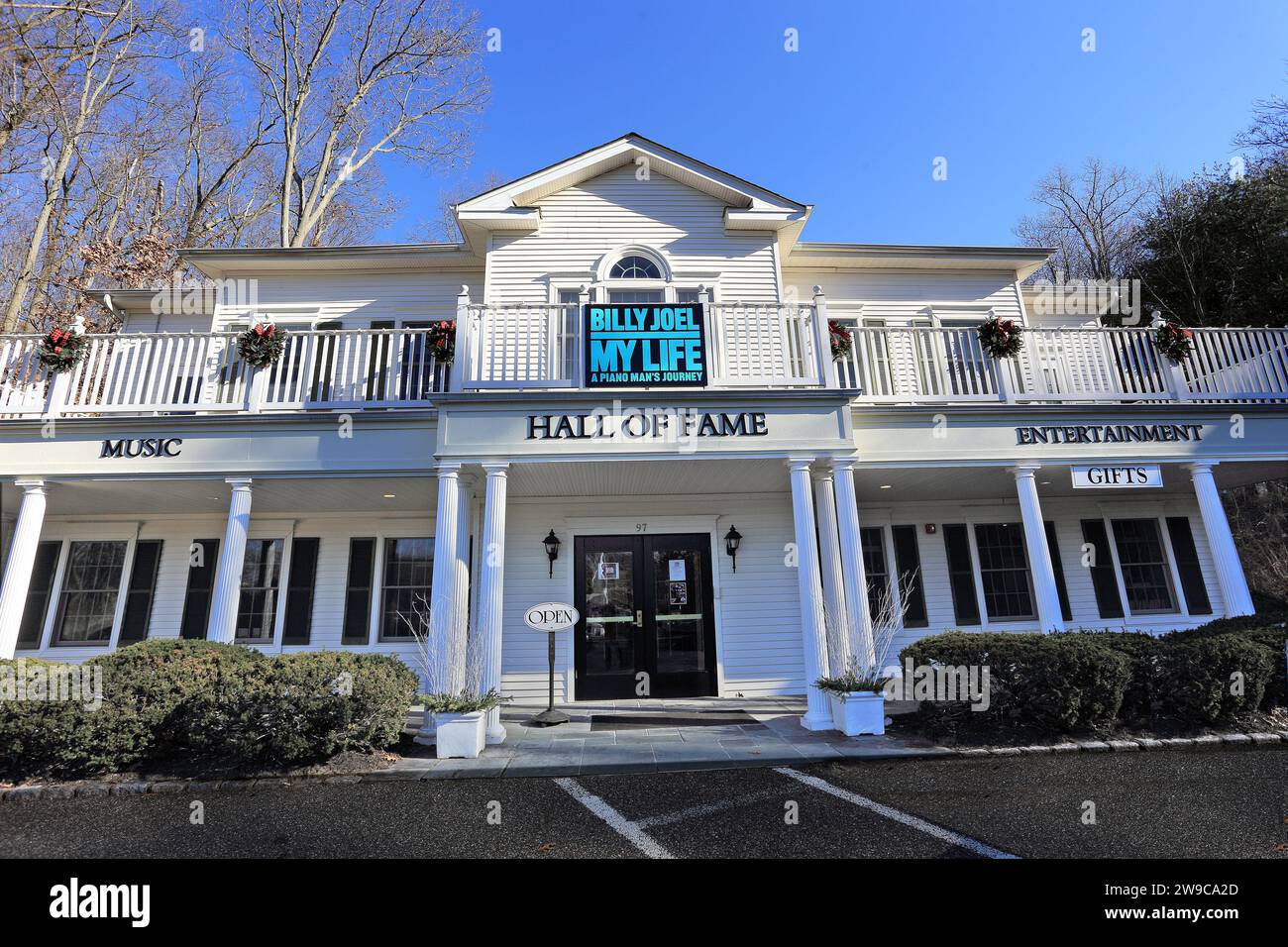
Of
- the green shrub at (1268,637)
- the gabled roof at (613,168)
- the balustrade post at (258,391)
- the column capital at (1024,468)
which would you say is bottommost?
the green shrub at (1268,637)

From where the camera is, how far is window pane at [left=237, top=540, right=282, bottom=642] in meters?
9.55

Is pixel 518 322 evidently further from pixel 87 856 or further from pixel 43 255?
pixel 43 255

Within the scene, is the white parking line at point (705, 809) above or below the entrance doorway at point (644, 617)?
below

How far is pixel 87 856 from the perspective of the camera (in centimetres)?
392

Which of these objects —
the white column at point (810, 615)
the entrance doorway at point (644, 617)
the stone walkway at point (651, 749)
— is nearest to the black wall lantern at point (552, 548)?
the entrance doorway at point (644, 617)

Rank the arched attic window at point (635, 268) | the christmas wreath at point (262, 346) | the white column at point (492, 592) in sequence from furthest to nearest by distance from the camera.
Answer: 1. the arched attic window at point (635, 268)
2. the christmas wreath at point (262, 346)
3. the white column at point (492, 592)

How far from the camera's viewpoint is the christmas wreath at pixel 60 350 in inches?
314

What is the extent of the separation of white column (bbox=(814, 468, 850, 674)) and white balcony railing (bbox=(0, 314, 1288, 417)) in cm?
143

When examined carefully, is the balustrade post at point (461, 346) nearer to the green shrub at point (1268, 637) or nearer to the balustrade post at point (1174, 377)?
the green shrub at point (1268, 637)

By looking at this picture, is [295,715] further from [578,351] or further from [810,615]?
[810,615]

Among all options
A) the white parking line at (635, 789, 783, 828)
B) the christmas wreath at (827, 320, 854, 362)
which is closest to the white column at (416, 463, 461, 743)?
the white parking line at (635, 789, 783, 828)

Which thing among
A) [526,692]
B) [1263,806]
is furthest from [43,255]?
[1263,806]

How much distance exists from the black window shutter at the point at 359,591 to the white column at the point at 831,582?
276 inches
